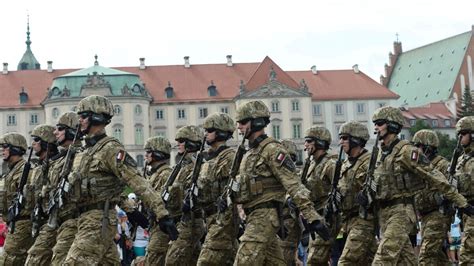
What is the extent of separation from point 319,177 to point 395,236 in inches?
110

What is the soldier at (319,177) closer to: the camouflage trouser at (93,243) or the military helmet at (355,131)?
the military helmet at (355,131)

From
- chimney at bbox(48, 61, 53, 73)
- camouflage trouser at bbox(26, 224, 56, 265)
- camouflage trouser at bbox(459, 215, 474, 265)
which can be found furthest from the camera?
chimney at bbox(48, 61, 53, 73)

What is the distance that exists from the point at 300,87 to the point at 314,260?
9943cm

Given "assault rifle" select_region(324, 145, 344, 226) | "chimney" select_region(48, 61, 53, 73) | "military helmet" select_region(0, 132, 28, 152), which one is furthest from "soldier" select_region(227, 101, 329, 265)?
"chimney" select_region(48, 61, 53, 73)

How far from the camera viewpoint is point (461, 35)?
438 ft

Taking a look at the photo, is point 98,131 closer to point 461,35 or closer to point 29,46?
point 461,35

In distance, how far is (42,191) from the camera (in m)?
12.1

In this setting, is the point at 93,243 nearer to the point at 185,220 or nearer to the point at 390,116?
the point at 185,220

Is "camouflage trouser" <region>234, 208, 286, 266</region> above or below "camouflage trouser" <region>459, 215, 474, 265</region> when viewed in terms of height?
above

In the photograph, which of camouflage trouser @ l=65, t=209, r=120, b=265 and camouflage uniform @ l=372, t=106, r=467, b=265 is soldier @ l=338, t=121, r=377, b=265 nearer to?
camouflage uniform @ l=372, t=106, r=467, b=265

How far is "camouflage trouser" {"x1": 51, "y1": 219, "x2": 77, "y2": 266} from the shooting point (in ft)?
36.4

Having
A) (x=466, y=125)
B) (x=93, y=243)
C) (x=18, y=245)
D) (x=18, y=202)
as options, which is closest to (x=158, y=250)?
(x=18, y=245)

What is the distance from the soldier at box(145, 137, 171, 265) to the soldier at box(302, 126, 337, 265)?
2.00 metres

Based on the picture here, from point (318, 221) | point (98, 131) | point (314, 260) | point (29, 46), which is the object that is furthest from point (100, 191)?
point (29, 46)
